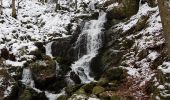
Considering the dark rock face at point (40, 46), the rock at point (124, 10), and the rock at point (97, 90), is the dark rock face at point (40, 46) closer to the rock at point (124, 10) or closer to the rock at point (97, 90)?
the rock at point (124, 10)

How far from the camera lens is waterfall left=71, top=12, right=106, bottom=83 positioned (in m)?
19.1

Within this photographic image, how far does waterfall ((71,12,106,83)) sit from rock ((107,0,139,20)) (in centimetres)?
90

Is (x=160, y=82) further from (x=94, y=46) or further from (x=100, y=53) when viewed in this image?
(x=94, y=46)

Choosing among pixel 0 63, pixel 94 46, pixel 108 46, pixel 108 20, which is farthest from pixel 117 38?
pixel 0 63

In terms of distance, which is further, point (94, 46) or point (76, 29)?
point (76, 29)

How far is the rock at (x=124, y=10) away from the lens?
74.0ft

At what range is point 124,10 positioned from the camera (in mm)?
23062

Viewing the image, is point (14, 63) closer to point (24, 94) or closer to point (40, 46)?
point (24, 94)

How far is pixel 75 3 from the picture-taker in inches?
1248

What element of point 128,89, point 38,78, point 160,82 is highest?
point 160,82

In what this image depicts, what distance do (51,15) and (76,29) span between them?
15.0 feet

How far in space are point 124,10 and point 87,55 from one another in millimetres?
4975

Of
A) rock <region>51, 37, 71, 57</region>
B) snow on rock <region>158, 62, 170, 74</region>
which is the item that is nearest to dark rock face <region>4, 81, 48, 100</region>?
rock <region>51, 37, 71, 57</region>

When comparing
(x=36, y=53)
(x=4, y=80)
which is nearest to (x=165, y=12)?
(x=4, y=80)
